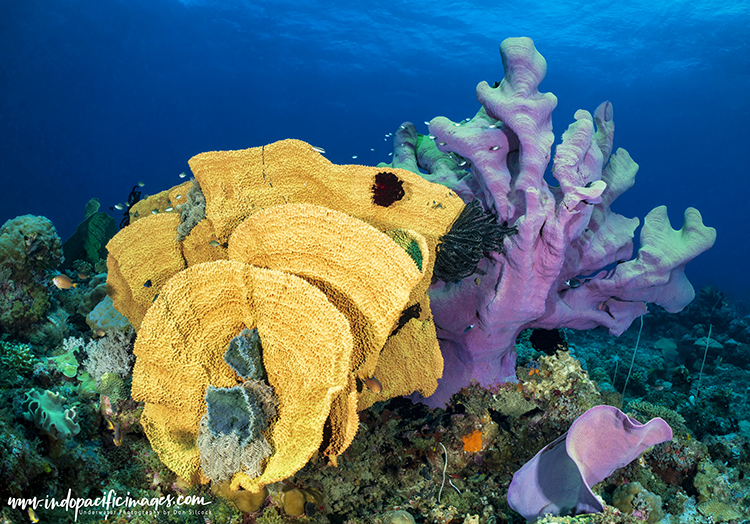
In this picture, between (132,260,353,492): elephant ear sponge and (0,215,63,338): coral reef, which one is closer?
(132,260,353,492): elephant ear sponge

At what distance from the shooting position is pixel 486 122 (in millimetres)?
3896

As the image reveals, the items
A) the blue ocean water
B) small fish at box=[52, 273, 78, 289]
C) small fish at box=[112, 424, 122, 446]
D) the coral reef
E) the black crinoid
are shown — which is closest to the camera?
small fish at box=[112, 424, 122, 446]

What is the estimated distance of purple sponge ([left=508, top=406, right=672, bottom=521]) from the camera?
2.50m

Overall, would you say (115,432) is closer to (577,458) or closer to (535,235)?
(577,458)

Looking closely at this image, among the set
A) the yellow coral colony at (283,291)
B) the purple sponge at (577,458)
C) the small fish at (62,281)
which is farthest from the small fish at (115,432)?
the purple sponge at (577,458)

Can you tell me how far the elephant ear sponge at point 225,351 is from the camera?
6.85ft

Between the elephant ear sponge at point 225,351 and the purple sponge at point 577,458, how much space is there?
1651 mm

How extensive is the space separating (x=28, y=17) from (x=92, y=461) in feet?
220

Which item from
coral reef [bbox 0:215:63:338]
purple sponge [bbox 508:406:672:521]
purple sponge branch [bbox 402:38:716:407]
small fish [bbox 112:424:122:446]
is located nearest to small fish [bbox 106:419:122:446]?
small fish [bbox 112:424:122:446]

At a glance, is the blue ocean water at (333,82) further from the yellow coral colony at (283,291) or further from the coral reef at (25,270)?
the yellow coral colony at (283,291)

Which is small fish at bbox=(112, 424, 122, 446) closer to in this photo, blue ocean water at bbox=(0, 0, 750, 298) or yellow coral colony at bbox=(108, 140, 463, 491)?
yellow coral colony at bbox=(108, 140, 463, 491)

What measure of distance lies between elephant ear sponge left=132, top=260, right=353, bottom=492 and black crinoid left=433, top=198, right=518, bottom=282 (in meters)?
1.49

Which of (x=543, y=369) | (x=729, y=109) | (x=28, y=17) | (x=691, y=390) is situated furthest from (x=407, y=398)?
(x=729, y=109)

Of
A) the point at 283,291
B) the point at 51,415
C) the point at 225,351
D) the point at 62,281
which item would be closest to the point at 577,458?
the point at 283,291
